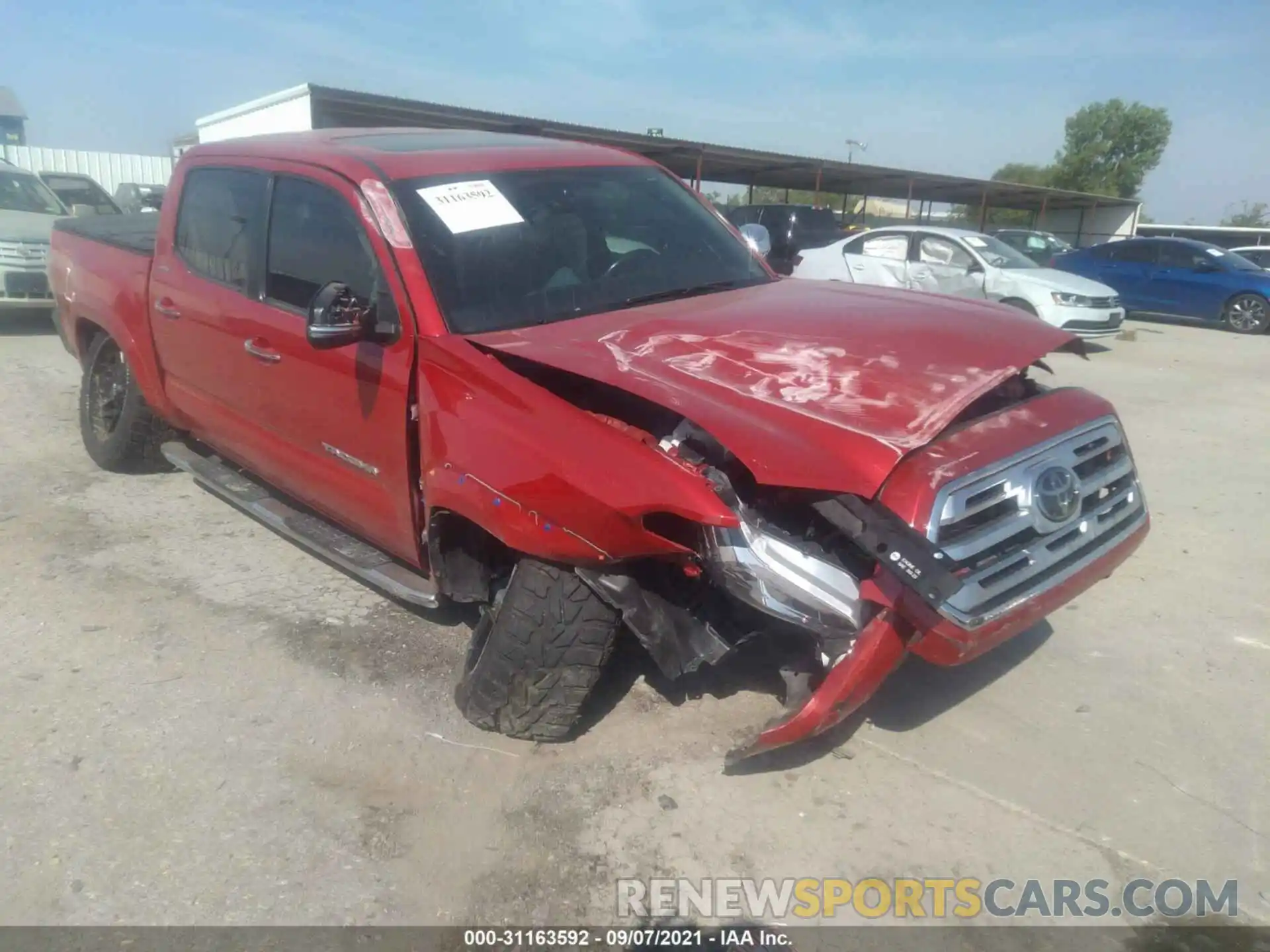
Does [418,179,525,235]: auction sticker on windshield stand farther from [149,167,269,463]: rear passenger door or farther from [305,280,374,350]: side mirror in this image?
[149,167,269,463]: rear passenger door

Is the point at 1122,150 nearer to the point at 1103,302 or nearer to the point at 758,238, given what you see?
the point at 1103,302

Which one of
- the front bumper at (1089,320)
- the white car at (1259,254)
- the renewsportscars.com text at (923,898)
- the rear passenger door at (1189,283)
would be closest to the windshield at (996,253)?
the front bumper at (1089,320)

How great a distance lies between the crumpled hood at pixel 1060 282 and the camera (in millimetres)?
11242

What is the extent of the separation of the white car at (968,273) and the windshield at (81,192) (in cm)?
1020

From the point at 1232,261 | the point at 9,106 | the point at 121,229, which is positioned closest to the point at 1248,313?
the point at 1232,261

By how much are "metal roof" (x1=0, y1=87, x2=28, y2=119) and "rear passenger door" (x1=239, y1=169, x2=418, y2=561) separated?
174 feet

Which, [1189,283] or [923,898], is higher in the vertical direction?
[1189,283]

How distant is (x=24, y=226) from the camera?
10070 mm

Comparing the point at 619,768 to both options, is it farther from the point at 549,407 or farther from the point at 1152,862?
the point at 1152,862

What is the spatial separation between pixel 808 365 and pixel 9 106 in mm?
56427

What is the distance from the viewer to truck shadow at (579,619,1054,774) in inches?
124

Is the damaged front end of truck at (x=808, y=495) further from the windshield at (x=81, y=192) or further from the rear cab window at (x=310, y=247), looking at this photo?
the windshield at (x=81, y=192)

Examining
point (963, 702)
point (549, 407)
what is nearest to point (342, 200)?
point (549, 407)

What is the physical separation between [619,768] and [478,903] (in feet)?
2.24
